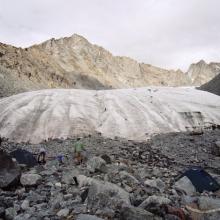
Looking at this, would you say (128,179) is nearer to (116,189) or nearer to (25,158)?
(116,189)

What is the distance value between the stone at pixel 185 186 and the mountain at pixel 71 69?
46.2m

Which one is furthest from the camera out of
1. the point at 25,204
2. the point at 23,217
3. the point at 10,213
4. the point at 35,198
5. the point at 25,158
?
the point at 25,158

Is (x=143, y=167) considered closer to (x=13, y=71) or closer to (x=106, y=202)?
(x=106, y=202)

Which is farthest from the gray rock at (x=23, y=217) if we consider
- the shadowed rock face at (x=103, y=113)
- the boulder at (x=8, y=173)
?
the shadowed rock face at (x=103, y=113)

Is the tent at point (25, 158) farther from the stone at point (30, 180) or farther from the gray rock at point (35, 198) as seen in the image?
the gray rock at point (35, 198)

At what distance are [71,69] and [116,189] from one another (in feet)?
372

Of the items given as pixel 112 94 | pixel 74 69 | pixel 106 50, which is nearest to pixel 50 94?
pixel 112 94

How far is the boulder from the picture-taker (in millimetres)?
10383

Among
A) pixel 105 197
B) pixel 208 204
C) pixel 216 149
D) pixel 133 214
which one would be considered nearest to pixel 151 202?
pixel 105 197

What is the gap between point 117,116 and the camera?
26469 mm

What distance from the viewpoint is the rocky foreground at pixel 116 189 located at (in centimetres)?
851

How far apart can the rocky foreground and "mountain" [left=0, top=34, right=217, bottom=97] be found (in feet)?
134

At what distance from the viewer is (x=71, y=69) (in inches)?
4781

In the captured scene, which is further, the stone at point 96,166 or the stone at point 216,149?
the stone at point 216,149
